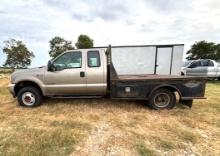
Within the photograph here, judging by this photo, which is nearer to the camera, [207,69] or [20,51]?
[207,69]

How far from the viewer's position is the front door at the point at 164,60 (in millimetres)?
11195

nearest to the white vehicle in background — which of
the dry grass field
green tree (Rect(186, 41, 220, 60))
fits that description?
the dry grass field

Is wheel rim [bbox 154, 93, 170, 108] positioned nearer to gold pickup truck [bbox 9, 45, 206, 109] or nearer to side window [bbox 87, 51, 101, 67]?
gold pickup truck [bbox 9, 45, 206, 109]

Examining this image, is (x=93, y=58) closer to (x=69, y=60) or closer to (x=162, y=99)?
(x=69, y=60)

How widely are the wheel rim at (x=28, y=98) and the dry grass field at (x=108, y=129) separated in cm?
23

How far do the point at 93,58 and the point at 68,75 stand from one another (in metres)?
0.94

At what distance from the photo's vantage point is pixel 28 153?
3008 millimetres

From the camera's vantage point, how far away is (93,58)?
5336mm

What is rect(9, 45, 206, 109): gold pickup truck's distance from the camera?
5113 millimetres

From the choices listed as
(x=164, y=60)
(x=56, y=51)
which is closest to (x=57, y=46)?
(x=56, y=51)

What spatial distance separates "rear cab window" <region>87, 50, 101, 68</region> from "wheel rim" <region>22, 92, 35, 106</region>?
2155mm

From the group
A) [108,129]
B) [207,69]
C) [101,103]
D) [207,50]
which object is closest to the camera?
[108,129]

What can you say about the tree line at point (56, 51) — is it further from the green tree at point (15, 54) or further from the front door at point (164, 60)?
the front door at point (164, 60)

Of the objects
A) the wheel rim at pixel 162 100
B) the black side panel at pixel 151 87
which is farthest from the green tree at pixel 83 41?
the wheel rim at pixel 162 100
